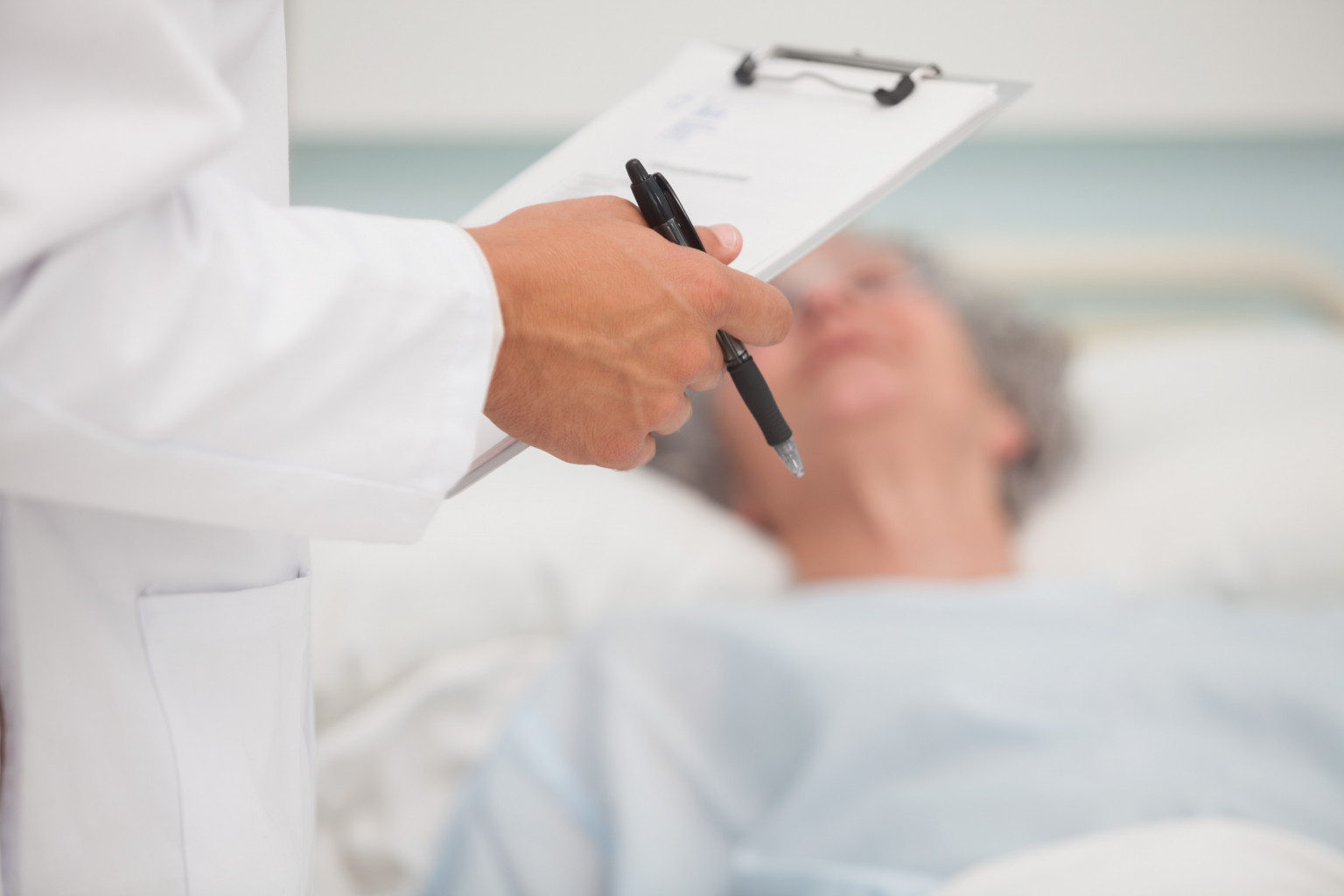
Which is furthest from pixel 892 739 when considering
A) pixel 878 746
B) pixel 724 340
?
pixel 724 340

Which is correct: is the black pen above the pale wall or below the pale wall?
above

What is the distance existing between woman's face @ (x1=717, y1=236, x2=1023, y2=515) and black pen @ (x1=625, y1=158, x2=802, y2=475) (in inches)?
28.8

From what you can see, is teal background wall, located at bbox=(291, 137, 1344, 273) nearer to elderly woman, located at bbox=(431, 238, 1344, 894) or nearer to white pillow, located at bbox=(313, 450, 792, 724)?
white pillow, located at bbox=(313, 450, 792, 724)

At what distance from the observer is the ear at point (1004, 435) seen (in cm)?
149

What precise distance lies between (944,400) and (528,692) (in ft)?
2.11

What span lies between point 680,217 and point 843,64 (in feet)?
0.71

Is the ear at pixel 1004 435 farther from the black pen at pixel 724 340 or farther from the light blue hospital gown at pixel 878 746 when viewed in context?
the black pen at pixel 724 340

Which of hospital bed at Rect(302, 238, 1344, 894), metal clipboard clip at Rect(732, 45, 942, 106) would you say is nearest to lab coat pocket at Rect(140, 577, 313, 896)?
metal clipboard clip at Rect(732, 45, 942, 106)

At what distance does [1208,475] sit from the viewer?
1.37 metres

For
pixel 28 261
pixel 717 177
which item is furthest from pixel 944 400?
pixel 28 261

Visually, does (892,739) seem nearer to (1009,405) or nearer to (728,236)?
(728,236)

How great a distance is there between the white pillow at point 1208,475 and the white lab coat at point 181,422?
1042mm

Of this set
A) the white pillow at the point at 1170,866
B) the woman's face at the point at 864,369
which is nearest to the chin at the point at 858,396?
the woman's face at the point at 864,369

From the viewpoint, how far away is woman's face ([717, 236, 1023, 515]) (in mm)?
1302
